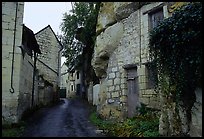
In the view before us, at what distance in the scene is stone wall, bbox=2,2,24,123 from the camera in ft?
30.5

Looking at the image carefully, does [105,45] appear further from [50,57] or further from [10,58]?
[50,57]

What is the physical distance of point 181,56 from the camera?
20.4ft

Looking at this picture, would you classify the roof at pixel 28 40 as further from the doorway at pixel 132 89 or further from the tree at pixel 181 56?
the tree at pixel 181 56

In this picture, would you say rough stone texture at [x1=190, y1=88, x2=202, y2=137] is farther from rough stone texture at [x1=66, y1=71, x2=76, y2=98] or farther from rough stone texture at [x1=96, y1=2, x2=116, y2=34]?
rough stone texture at [x1=66, y1=71, x2=76, y2=98]

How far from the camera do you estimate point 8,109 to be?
930 cm

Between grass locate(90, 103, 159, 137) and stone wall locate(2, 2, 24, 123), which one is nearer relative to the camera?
grass locate(90, 103, 159, 137)

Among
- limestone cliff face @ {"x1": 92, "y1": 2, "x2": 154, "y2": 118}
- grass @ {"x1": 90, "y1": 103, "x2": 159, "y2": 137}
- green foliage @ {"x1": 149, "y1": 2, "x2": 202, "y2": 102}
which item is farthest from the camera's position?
limestone cliff face @ {"x1": 92, "y1": 2, "x2": 154, "y2": 118}

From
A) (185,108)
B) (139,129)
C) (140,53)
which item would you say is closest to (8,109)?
(139,129)

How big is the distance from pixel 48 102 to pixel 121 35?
10759 mm

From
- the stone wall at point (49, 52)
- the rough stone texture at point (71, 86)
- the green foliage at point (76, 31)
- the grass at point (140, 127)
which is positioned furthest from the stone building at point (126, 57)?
the rough stone texture at point (71, 86)

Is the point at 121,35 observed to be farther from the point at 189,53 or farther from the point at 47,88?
the point at 47,88

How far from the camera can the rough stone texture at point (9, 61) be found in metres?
9.30

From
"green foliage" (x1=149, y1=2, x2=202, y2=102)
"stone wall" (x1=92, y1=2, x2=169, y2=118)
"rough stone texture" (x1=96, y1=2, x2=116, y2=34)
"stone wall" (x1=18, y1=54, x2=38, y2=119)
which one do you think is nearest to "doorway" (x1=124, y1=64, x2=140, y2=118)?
"stone wall" (x1=92, y1=2, x2=169, y2=118)

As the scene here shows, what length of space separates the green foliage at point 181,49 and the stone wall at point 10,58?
18.6 ft
